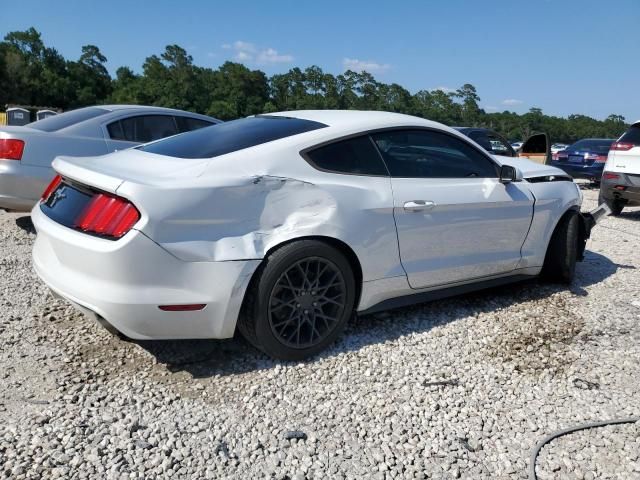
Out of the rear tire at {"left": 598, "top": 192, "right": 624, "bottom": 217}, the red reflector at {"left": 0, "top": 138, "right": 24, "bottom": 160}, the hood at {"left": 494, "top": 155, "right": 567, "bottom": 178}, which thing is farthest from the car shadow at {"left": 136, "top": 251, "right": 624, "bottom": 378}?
the rear tire at {"left": 598, "top": 192, "right": 624, "bottom": 217}

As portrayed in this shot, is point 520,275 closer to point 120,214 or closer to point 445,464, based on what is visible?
point 445,464

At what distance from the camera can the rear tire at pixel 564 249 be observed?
4617 mm

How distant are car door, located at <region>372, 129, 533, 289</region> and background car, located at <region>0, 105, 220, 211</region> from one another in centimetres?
392

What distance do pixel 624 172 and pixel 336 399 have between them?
737 centimetres

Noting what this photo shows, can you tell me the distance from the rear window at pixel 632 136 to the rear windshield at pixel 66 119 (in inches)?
299

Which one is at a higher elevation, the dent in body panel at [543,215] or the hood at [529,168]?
the hood at [529,168]

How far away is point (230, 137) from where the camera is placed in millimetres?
3348

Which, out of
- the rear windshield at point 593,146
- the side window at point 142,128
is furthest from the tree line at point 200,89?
the side window at point 142,128

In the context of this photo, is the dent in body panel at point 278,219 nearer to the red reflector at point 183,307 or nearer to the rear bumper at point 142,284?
the rear bumper at point 142,284

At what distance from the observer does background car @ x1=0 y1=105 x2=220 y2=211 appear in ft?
18.1

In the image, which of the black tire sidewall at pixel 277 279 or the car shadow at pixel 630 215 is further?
the car shadow at pixel 630 215

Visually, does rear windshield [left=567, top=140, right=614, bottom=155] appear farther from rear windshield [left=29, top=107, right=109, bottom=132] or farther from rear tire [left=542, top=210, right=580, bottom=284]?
rear windshield [left=29, top=107, right=109, bottom=132]

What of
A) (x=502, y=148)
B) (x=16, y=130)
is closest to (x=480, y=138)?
(x=502, y=148)

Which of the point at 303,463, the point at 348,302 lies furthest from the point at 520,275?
the point at 303,463
